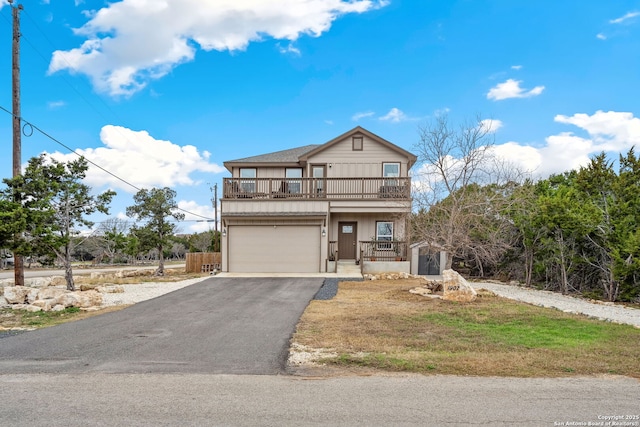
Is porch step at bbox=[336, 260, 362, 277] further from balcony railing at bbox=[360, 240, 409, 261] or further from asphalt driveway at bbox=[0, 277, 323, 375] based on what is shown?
asphalt driveway at bbox=[0, 277, 323, 375]

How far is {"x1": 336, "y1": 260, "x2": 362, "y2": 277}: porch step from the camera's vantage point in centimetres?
1723

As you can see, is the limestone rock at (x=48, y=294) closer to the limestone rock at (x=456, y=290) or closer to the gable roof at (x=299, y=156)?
the limestone rock at (x=456, y=290)

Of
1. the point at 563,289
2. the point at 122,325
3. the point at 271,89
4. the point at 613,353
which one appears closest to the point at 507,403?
the point at 613,353

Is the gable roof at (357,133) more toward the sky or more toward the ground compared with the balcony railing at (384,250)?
more toward the sky

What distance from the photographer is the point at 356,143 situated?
20.2 meters

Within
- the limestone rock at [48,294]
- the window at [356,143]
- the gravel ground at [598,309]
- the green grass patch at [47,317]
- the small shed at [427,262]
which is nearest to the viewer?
the green grass patch at [47,317]

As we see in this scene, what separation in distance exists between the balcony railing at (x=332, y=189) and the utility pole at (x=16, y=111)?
8.17 m

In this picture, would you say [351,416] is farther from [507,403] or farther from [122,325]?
[122,325]

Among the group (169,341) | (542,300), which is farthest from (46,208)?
(542,300)

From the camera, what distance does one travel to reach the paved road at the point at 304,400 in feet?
11.5

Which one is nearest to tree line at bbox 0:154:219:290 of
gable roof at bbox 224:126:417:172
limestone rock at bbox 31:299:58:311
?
limestone rock at bbox 31:299:58:311

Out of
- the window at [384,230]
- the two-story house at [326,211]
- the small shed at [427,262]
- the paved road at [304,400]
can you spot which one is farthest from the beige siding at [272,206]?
the paved road at [304,400]

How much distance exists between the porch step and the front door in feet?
1.89

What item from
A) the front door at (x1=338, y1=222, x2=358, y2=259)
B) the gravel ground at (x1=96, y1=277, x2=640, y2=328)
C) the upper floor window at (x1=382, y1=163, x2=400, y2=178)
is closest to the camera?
the gravel ground at (x1=96, y1=277, x2=640, y2=328)
